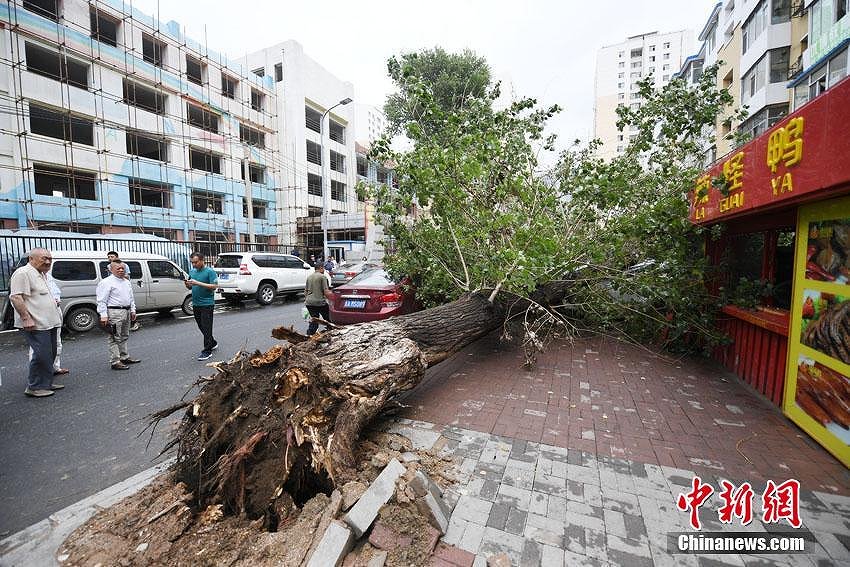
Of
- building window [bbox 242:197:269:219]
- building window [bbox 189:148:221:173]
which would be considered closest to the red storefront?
building window [bbox 189:148:221:173]

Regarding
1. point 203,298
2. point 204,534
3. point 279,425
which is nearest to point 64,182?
point 203,298

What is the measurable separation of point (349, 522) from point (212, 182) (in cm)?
2389

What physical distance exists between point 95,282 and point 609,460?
10188 mm

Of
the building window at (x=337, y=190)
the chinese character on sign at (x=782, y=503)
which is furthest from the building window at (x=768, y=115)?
the building window at (x=337, y=190)

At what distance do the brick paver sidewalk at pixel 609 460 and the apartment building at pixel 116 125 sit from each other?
1896 centimetres

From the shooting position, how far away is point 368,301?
22.4 feet

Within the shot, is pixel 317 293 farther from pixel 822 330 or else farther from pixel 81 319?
pixel 822 330

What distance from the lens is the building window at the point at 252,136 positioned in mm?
24484

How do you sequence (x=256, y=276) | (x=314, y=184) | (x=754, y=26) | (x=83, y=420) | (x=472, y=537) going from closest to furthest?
(x=472, y=537) → (x=83, y=420) → (x=256, y=276) → (x=754, y=26) → (x=314, y=184)

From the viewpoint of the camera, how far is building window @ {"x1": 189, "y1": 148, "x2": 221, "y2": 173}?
2161 centimetres

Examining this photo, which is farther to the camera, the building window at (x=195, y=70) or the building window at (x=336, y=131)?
the building window at (x=336, y=131)

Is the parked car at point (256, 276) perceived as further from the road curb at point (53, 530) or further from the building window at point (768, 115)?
the building window at point (768, 115)
